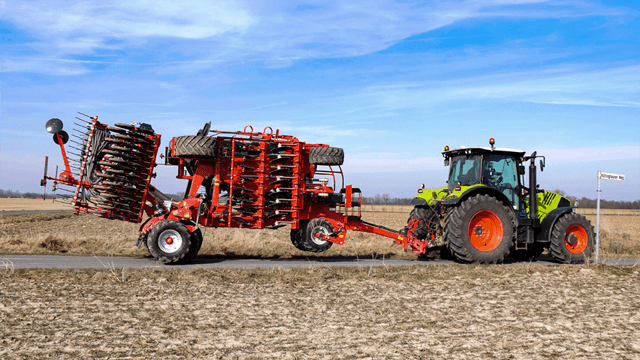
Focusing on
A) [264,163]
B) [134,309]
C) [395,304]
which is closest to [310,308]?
[395,304]

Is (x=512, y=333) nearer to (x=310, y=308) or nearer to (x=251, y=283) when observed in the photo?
(x=310, y=308)

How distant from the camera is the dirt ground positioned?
521 cm

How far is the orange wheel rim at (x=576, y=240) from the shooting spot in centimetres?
1275

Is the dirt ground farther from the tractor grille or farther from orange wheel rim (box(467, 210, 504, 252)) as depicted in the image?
the tractor grille

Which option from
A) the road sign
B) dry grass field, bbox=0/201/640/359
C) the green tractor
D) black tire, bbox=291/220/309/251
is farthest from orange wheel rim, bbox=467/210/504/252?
black tire, bbox=291/220/309/251

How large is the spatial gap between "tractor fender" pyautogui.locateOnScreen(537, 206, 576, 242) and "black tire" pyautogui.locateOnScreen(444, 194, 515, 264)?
1.12m

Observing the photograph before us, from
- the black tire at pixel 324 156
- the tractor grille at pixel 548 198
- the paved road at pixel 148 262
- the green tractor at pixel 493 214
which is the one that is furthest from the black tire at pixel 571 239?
the black tire at pixel 324 156

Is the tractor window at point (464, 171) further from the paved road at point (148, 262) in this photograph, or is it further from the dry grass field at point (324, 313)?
the dry grass field at point (324, 313)

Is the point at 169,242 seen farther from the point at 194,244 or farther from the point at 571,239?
the point at 571,239

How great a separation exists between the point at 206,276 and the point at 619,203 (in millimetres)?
106146

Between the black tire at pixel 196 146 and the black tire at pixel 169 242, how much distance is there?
4.97ft

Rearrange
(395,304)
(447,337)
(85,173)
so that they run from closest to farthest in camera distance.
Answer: (447,337) < (395,304) < (85,173)

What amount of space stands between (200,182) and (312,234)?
9.71 feet

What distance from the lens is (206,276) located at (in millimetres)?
9328
